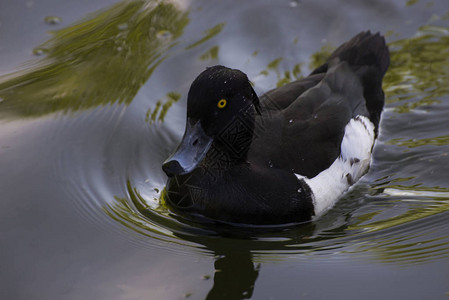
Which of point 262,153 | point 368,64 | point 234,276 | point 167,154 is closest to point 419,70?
point 368,64

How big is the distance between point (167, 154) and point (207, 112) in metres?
1.36

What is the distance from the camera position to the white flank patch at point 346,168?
5.68m

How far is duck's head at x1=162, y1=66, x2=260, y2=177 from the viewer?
4.95 metres

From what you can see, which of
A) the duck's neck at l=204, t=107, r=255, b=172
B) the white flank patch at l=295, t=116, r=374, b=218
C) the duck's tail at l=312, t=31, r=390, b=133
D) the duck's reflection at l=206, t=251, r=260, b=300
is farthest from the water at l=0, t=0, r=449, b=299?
the duck's neck at l=204, t=107, r=255, b=172

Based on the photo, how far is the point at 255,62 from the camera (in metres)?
7.58

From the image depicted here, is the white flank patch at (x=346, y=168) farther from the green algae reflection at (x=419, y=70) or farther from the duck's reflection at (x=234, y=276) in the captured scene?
the duck's reflection at (x=234, y=276)

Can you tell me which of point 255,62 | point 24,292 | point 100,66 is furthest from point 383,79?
point 24,292

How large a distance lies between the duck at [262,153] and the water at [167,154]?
158mm

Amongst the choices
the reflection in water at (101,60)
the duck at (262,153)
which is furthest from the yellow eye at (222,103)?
the reflection in water at (101,60)

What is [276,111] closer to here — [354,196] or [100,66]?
[354,196]

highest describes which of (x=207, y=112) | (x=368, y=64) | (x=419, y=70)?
(x=207, y=112)

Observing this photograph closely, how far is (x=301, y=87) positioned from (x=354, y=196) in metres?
1.14

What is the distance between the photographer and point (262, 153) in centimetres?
553

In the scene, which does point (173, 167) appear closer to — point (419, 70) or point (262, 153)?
point (262, 153)
